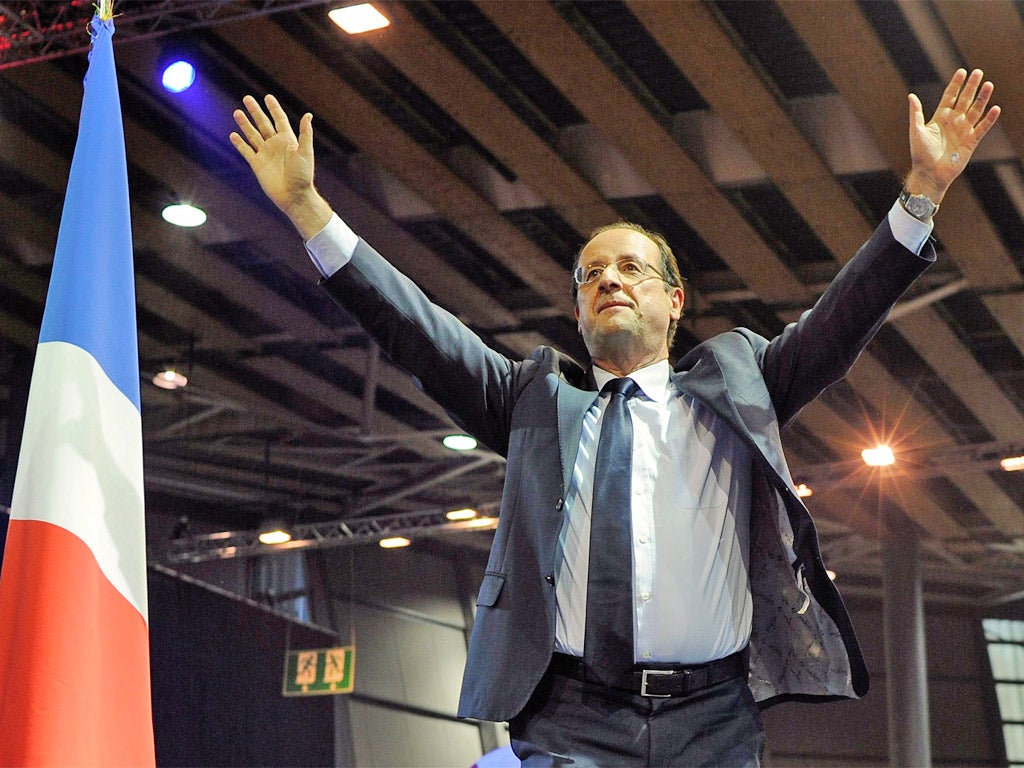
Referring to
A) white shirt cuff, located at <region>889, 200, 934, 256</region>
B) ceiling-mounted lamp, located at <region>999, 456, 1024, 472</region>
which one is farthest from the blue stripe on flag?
ceiling-mounted lamp, located at <region>999, 456, 1024, 472</region>

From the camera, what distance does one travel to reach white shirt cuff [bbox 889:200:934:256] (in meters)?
2.14

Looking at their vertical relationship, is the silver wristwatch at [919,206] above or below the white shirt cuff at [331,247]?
above

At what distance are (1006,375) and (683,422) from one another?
29.4 ft

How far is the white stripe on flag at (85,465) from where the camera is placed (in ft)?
7.65

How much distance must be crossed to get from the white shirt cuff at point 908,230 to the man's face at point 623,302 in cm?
46

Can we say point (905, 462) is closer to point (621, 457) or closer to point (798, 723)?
point (798, 723)

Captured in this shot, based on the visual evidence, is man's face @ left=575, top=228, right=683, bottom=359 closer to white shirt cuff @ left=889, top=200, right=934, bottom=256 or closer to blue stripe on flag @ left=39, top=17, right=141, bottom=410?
white shirt cuff @ left=889, top=200, right=934, bottom=256

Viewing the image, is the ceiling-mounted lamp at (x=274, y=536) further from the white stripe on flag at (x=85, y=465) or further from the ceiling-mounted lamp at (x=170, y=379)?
the white stripe on flag at (x=85, y=465)

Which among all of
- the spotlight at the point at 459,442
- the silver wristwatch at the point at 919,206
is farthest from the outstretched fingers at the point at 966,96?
the spotlight at the point at 459,442

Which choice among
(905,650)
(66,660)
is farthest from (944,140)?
(905,650)

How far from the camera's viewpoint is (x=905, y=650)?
1360 cm

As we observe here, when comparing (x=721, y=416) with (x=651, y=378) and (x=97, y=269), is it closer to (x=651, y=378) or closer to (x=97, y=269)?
(x=651, y=378)

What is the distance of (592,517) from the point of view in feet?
7.17

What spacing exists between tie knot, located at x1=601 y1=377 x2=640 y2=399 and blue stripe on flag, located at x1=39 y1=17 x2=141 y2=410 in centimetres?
90
